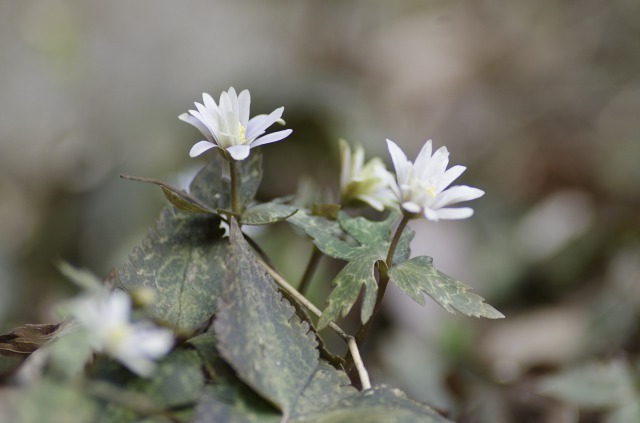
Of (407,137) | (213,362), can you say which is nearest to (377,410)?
(213,362)

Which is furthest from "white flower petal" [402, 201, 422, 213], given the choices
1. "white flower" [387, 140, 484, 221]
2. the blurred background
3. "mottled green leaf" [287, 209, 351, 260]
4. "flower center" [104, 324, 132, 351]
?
the blurred background

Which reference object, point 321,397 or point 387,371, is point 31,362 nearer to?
point 321,397

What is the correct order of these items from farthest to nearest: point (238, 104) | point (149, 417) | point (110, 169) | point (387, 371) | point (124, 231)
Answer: point (110, 169)
point (124, 231)
point (387, 371)
point (238, 104)
point (149, 417)

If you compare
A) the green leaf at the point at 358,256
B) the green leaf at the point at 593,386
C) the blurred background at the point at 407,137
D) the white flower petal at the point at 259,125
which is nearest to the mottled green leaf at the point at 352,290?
the green leaf at the point at 358,256

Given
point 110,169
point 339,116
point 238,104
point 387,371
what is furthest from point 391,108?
point 238,104

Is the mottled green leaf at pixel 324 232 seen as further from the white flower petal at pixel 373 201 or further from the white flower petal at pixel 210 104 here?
the white flower petal at pixel 210 104

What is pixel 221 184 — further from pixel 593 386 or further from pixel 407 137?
pixel 407 137
